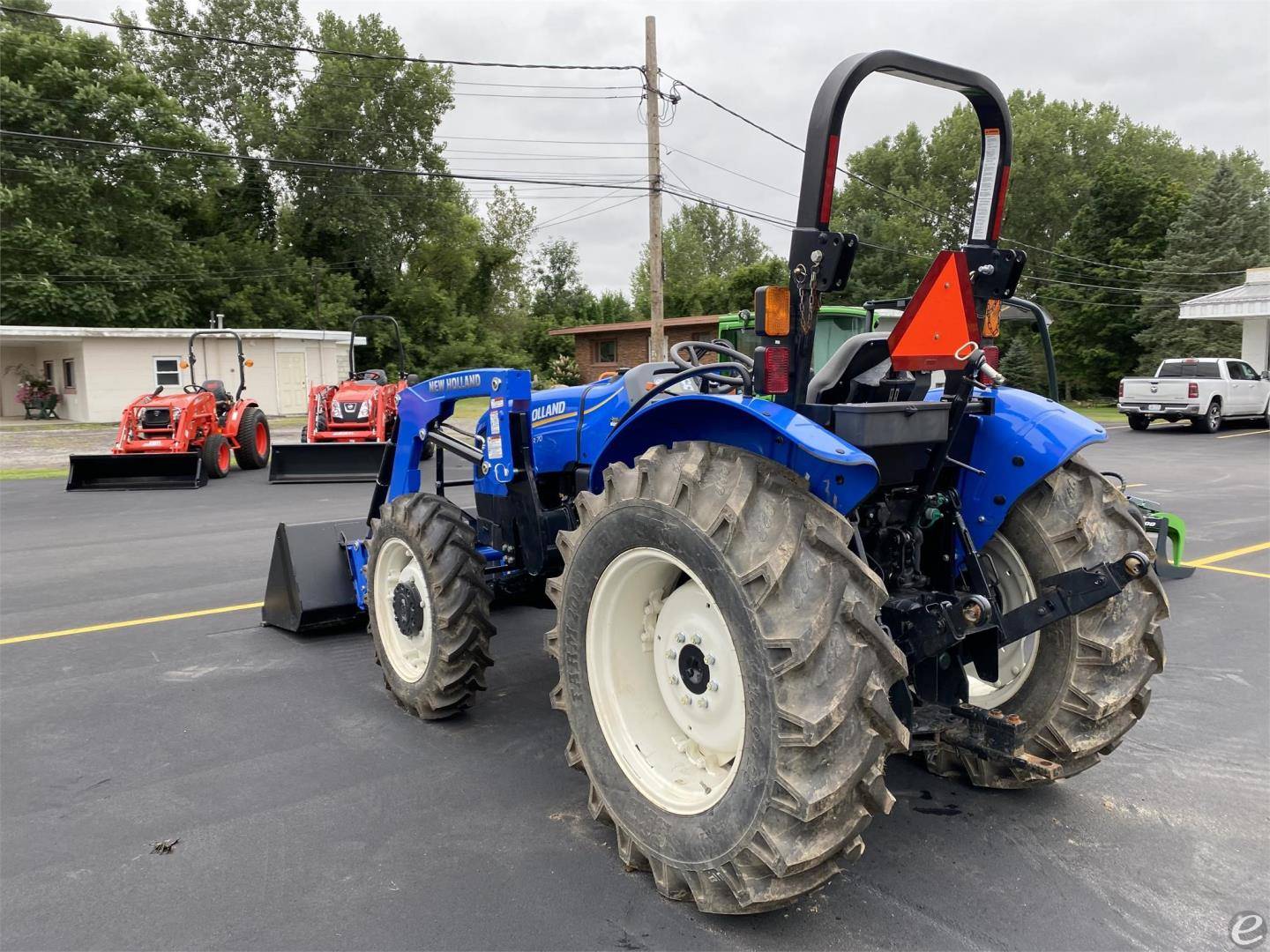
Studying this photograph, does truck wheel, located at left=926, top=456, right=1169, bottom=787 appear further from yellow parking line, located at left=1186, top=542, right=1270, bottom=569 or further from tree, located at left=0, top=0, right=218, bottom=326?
tree, located at left=0, top=0, right=218, bottom=326

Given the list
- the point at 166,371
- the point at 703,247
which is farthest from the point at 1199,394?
the point at 703,247

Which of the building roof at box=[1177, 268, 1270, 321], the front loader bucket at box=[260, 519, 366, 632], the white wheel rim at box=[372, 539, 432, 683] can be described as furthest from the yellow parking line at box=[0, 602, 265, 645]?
the building roof at box=[1177, 268, 1270, 321]

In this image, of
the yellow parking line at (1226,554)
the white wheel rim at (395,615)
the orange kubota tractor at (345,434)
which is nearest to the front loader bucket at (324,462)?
the orange kubota tractor at (345,434)

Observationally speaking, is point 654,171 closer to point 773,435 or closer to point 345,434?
point 345,434

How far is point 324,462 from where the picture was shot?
14141 mm

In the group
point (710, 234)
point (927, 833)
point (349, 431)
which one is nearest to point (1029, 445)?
point (927, 833)

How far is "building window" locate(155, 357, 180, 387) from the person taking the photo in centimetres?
2877

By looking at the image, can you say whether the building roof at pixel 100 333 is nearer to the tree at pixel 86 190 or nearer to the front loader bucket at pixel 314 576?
the tree at pixel 86 190

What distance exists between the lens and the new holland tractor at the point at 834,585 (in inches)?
93.7

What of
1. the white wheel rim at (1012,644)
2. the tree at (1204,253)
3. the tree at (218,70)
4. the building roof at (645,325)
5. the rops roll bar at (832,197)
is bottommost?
the white wheel rim at (1012,644)

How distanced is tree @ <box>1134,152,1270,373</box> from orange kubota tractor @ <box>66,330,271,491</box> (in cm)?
3445

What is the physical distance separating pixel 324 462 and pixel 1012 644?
1251cm

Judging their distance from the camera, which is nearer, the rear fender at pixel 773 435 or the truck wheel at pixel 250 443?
the rear fender at pixel 773 435

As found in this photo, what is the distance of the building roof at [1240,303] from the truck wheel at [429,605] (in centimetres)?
3011
